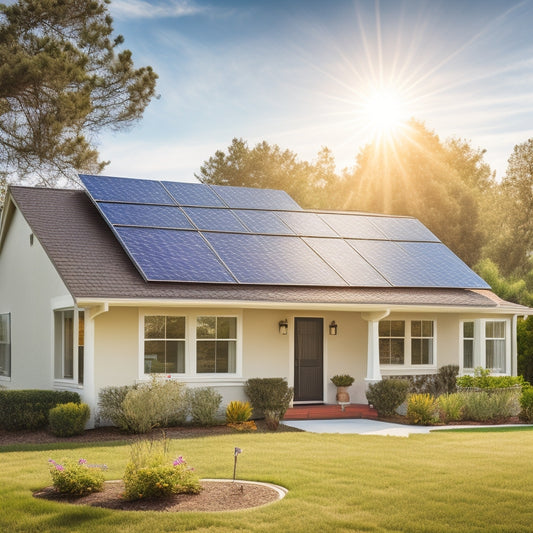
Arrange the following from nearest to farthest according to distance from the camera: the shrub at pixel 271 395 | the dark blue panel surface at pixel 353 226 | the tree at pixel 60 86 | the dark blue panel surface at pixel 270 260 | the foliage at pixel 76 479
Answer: the foliage at pixel 76 479 < the shrub at pixel 271 395 < the dark blue panel surface at pixel 270 260 < the dark blue panel surface at pixel 353 226 < the tree at pixel 60 86

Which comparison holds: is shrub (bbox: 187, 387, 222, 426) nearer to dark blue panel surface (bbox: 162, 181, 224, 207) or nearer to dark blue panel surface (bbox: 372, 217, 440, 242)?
dark blue panel surface (bbox: 162, 181, 224, 207)

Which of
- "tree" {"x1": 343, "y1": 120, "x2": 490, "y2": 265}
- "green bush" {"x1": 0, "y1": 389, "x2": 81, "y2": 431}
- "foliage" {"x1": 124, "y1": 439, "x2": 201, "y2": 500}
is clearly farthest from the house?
"tree" {"x1": 343, "y1": 120, "x2": 490, "y2": 265}

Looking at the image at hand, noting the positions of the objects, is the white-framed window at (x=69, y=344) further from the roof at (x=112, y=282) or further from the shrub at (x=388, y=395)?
the shrub at (x=388, y=395)

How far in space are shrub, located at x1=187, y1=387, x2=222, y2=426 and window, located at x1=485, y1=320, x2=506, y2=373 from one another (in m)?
8.49

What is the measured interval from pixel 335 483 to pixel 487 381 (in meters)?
10.1

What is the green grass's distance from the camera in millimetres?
8008

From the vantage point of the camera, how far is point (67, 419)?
1445 centimetres

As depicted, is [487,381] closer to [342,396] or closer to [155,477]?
[342,396]

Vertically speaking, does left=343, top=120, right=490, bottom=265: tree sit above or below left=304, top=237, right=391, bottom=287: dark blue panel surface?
above

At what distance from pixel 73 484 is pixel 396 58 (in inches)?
612

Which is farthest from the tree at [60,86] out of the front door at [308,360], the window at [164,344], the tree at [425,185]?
the tree at [425,185]

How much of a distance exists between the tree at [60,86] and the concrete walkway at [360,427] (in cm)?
1247

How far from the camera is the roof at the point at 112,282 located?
15758mm

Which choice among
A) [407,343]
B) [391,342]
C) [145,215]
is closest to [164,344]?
[145,215]
